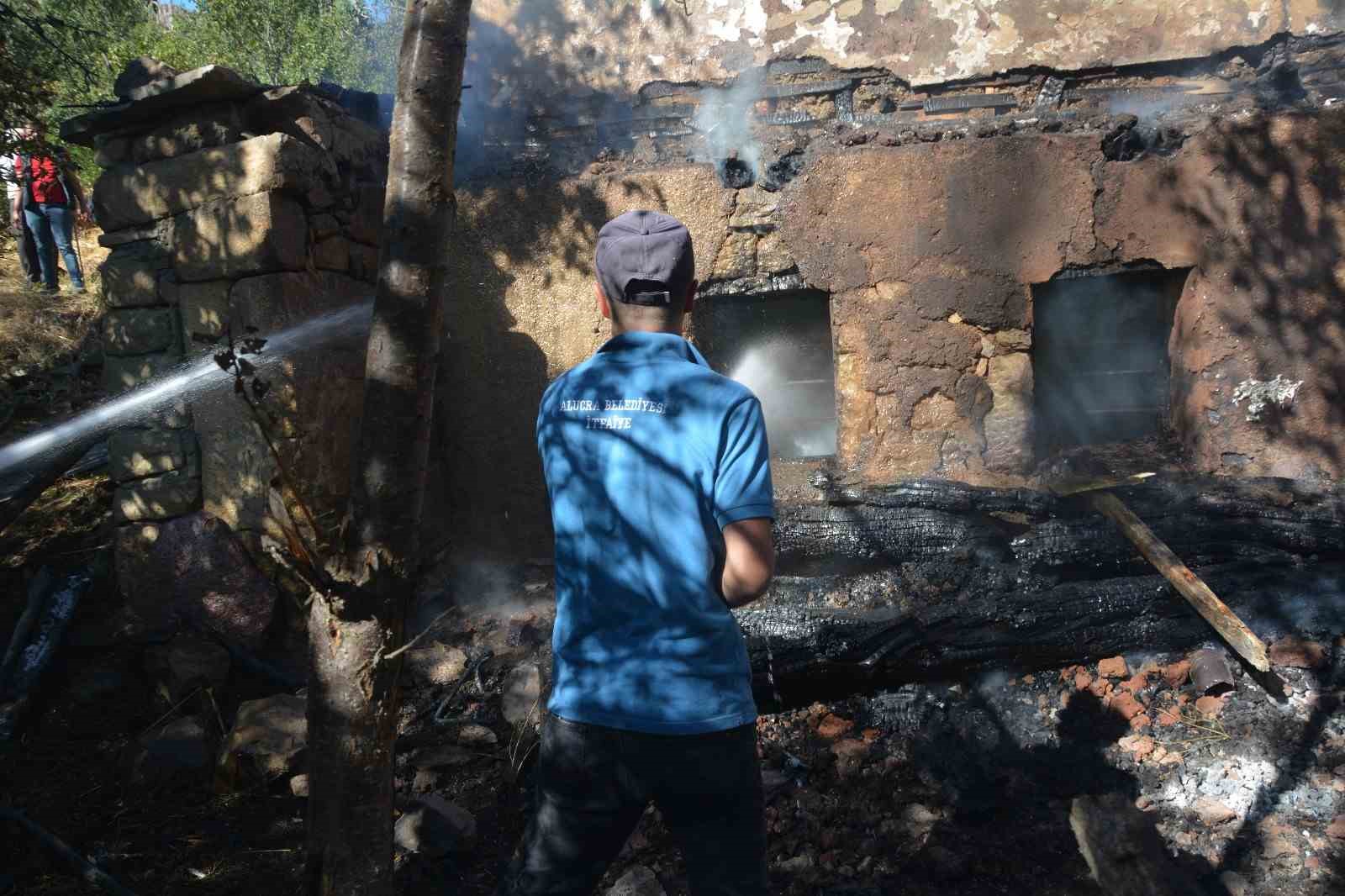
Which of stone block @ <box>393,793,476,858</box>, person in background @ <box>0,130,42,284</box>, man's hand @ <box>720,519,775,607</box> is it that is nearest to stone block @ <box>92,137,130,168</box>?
stone block @ <box>393,793,476,858</box>

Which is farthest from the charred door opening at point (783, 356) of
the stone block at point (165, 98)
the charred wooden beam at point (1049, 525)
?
the stone block at point (165, 98)

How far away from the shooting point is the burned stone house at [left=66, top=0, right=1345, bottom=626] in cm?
442

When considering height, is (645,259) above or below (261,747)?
above

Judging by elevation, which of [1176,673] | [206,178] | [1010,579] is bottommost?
[1176,673]

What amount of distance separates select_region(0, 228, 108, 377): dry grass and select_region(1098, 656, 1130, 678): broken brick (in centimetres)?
722

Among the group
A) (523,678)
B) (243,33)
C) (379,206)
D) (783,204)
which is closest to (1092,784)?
(523,678)

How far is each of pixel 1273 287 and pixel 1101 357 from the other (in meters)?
0.90

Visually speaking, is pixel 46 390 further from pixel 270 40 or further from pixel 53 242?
pixel 270 40

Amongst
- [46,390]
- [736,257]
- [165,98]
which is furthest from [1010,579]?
[46,390]

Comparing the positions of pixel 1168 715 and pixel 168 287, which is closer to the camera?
pixel 1168 715

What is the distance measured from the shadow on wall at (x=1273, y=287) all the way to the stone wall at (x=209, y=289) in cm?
449

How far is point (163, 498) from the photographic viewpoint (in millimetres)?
4375

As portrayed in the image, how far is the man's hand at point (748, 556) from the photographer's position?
1.64 m

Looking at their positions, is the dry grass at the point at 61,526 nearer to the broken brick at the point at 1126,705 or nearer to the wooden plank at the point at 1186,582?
the broken brick at the point at 1126,705
